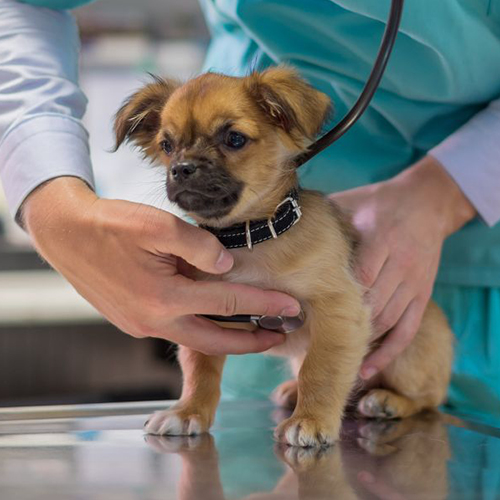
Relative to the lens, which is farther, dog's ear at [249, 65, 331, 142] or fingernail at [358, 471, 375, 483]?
dog's ear at [249, 65, 331, 142]

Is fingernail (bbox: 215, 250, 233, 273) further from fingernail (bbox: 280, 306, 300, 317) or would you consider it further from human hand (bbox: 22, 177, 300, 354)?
fingernail (bbox: 280, 306, 300, 317)

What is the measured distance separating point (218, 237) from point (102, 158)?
Result: 329 cm

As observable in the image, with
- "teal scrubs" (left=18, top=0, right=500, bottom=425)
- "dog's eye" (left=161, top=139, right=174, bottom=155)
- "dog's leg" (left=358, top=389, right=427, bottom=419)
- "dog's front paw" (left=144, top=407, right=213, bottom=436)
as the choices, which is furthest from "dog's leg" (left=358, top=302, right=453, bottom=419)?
"dog's eye" (left=161, top=139, right=174, bottom=155)

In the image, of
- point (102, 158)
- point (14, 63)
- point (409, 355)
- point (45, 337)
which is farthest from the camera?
point (102, 158)

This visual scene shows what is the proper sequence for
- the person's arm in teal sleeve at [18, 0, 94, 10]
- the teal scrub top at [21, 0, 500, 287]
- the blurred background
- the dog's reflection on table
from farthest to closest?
1. the blurred background
2. the person's arm in teal sleeve at [18, 0, 94, 10]
3. the teal scrub top at [21, 0, 500, 287]
4. the dog's reflection on table

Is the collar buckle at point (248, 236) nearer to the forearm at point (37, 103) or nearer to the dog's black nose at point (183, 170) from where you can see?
the dog's black nose at point (183, 170)

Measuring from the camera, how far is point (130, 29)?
15.0ft

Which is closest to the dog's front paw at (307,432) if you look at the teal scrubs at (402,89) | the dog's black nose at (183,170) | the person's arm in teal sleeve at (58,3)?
the dog's black nose at (183,170)

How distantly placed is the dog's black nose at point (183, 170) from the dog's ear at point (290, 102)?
16 cm

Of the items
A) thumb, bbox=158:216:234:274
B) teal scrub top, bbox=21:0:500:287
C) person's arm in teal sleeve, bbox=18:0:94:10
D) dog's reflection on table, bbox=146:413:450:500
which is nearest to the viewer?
dog's reflection on table, bbox=146:413:450:500

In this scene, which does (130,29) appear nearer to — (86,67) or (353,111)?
(86,67)

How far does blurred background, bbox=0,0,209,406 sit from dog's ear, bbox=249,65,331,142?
7.42 ft

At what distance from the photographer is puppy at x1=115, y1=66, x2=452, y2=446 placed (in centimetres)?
119

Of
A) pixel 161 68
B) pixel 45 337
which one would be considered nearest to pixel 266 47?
pixel 45 337
